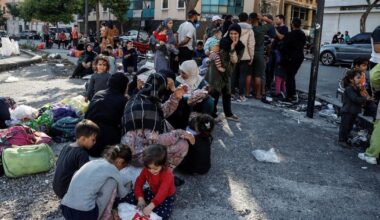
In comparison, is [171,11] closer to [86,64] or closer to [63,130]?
[86,64]

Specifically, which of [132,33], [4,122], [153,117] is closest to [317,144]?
[153,117]

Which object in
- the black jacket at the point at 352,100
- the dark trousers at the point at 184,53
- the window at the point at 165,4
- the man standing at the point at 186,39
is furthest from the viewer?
the window at the point at 165,4

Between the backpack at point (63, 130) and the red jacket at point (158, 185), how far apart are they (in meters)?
2.24

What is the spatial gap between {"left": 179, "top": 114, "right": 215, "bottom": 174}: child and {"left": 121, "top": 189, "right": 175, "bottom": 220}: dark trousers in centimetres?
92

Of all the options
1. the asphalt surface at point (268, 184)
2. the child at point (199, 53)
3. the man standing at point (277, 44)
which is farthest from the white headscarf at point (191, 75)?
the child at point (199, 53)

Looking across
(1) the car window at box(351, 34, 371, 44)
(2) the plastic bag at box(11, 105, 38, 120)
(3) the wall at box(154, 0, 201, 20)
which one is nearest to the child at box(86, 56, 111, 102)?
(2) the plastic bag at box(11, 105, 38, 120)

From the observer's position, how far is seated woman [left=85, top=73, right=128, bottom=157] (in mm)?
3941

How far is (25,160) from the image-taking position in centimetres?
389

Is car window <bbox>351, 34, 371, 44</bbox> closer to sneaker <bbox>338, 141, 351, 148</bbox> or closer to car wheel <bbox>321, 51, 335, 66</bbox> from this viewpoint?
car wheel <bbox>321, 51, 335, 66</bbox>

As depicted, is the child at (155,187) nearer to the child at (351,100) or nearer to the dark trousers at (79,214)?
the dark trousers at (79,214)

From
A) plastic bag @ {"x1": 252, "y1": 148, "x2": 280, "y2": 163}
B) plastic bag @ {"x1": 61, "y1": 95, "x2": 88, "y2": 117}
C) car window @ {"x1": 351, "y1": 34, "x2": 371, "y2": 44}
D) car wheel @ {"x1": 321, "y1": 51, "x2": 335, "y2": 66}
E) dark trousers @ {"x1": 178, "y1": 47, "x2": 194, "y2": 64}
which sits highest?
car window @ {"x1": 351, "y1": 34, "x2": 371, "y2": 44}

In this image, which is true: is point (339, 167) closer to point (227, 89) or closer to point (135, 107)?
point (227, 89)

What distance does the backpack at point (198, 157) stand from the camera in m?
4.06

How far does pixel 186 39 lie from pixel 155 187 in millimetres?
5460
